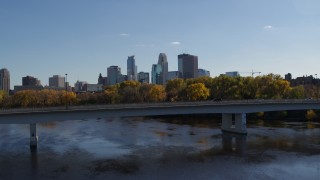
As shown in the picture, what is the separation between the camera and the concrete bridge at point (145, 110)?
189 feet

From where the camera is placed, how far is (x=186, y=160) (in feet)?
167

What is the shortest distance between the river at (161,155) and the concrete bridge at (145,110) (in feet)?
13.9

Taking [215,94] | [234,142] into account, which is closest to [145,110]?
[234,142]

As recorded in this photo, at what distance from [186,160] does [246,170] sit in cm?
883

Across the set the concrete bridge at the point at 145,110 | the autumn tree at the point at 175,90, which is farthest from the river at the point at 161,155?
the autumn tree at the point at 175,90

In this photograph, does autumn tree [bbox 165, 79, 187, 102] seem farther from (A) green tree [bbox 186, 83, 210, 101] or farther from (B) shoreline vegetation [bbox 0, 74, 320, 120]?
(A) green tree [bbox 186, 83, 210, 101]

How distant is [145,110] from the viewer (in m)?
65.2

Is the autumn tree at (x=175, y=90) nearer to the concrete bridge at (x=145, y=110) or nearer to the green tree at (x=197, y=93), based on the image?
the green tree at (x=197, y=93)

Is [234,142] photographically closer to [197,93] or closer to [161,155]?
[161,155]

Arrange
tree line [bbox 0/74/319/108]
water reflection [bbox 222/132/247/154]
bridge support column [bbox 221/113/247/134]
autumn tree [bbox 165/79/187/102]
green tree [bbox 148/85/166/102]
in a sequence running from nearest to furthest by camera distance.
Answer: water reflection [bbox 222/132/247/154] < bridge support column [bbox 221/113/247/134] < tree line [bbox 0/74/319/108] < green tree [bbox 148/85/166/102] < autumn tree [bbox 165/79/187/102]

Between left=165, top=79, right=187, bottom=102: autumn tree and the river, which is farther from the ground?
left=165, top=79, right=187, bottom=102: autumn tree

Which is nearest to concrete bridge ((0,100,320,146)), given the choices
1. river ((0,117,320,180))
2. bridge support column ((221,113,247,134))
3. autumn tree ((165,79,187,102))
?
bridge support column ((221,113,247,134))

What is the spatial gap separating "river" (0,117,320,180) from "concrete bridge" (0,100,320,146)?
4228mm

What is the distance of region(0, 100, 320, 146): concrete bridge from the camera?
5753 centimetres
